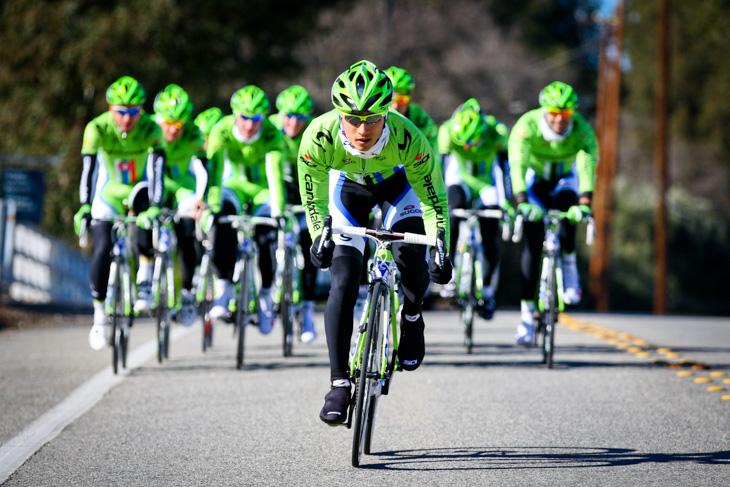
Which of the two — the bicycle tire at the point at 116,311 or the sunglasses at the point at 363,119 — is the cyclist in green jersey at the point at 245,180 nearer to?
the bicycle tire at the point at 116,311

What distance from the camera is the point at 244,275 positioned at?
9.93 m

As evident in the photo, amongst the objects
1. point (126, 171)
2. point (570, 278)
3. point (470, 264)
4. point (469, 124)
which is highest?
point (469, 124)

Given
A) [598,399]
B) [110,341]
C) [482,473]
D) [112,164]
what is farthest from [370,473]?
[112,164]

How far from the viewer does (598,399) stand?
318 inches

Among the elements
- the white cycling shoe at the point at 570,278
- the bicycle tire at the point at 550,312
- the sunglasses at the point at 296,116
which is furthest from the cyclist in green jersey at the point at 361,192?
the sunglasses at the point at 296,116

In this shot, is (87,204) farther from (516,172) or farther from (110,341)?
(516,172)

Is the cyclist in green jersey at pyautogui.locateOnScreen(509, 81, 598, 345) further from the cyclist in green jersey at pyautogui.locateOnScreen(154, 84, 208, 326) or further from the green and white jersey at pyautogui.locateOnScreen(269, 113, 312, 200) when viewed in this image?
the cyclist in green jersey at pyautogui.locateOnScreen(154, 84, 208, 326)

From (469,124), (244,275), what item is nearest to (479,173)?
(469,124)

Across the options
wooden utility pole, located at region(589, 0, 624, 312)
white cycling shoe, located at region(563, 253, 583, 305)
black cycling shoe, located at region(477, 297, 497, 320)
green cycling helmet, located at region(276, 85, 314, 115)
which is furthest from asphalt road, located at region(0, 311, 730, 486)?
wooden utility pole, located at region(589, 0, 624, 312)

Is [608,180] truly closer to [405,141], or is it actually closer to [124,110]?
[124,110]

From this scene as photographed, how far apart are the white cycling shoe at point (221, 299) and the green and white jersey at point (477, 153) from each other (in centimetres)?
276

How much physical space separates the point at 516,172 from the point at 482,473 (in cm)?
487

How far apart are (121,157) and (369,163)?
439cm

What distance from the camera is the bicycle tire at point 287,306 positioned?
34.7 feet
